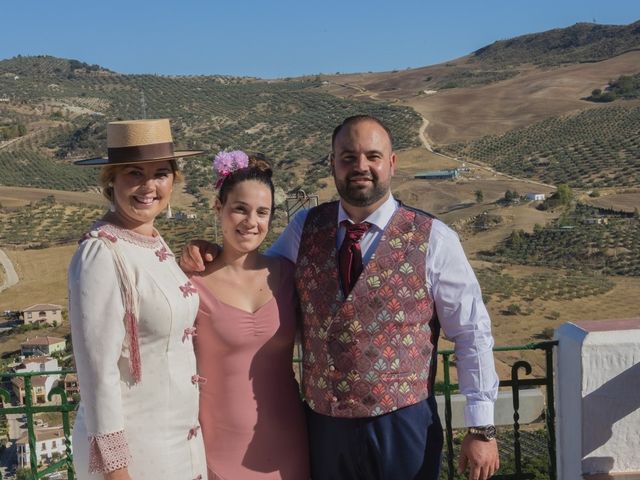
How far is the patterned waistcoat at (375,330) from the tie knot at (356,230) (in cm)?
7

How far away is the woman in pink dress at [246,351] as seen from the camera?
96.3 inches

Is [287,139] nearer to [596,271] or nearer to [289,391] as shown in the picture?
[596,271]

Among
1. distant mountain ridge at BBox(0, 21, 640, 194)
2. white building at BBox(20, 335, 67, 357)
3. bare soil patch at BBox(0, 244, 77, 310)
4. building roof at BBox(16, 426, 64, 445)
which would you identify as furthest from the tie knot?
distant mountain ridge at BBox(0, 21, 640, 194)

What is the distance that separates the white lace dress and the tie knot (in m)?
0.55

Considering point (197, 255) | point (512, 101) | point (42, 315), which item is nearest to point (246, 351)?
point (197, 255)

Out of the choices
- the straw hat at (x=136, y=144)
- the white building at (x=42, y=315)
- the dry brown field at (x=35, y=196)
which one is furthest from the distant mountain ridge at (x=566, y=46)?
the straw hat at (x=136, y=144)

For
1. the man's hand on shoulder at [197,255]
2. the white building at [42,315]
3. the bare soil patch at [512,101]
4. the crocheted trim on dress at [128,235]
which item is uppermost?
the bare soil patch at [512,101]

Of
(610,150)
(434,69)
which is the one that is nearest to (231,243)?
(610,150)

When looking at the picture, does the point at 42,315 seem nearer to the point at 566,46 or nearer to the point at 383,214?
the point at 383,214

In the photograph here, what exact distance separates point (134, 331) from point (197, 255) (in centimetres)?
43

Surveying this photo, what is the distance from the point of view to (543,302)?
72.5 ft

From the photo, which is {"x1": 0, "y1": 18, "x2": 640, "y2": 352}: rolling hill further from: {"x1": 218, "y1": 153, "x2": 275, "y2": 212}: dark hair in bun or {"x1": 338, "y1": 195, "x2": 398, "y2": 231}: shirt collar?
{"x1": 338, "y1": 195, "x2": 398, "y2": 231}: shirt collar

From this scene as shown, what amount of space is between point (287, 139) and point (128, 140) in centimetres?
5379

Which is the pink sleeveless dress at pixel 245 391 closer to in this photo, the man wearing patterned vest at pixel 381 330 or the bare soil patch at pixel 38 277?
the man wearing patterned vest at pixel 381 330
